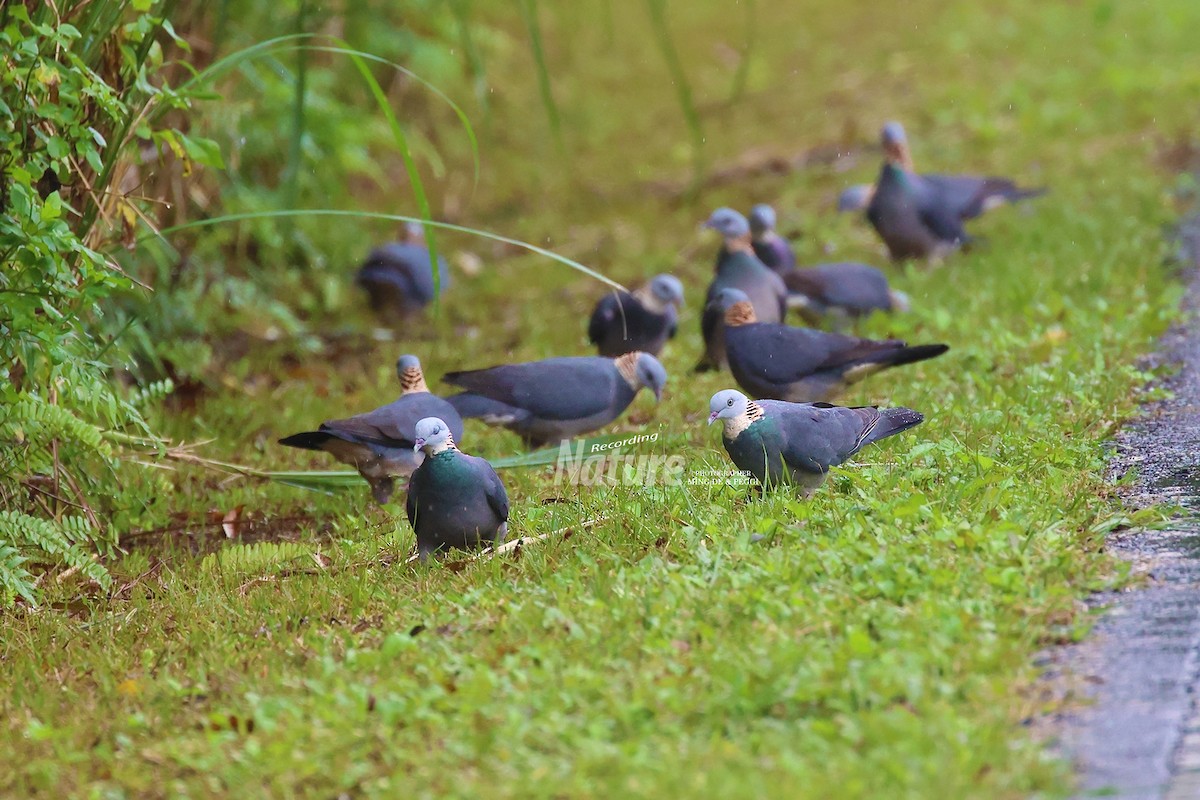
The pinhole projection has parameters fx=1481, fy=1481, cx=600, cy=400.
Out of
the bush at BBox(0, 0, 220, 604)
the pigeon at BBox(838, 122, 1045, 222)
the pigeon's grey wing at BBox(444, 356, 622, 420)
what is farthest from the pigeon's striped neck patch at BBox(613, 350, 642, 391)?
the pigeon at BBox(838, 122, 1045, 222)

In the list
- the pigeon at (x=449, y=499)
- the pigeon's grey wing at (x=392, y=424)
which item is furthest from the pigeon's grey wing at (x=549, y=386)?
the pigeon at (x=449, y=499)

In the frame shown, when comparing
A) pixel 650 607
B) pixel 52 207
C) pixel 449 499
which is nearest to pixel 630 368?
pixel 449 499

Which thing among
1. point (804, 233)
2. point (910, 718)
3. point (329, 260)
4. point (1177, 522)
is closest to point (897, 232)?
point (804, 233)

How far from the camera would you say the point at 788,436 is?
15.3 feet

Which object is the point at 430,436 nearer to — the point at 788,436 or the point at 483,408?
the point at 788,436

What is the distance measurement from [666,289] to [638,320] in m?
0.24

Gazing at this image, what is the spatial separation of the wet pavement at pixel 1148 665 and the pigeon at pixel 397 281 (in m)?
4.86

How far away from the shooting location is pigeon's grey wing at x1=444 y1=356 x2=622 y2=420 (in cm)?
593

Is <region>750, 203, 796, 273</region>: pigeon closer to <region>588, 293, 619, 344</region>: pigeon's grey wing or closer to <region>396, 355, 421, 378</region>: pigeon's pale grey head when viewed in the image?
<region>588, 293, 619, 344</region>: pigeon's grey wing

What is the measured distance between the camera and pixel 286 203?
5941mm

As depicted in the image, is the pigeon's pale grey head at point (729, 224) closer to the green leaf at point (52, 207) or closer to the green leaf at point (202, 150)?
the green leaf at point (202, 150)

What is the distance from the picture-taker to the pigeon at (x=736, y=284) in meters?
6.82

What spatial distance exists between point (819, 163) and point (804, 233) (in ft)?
5.63

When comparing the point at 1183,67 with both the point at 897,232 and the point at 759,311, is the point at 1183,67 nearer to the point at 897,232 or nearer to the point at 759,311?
the point at 897,232
